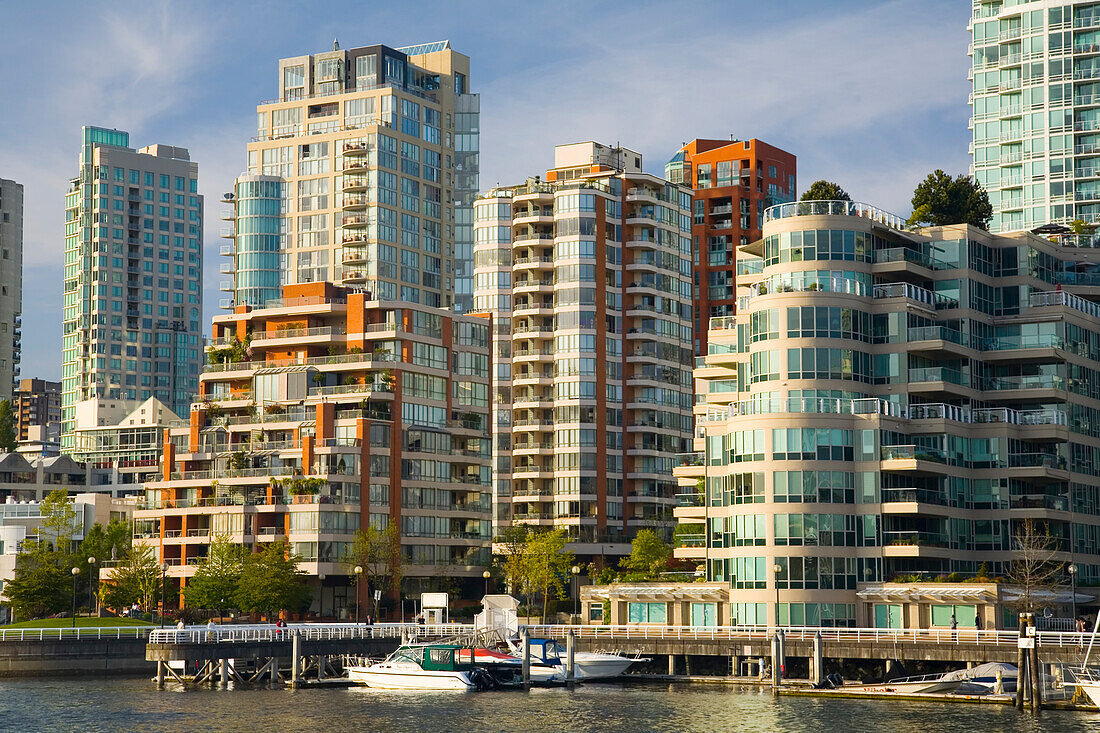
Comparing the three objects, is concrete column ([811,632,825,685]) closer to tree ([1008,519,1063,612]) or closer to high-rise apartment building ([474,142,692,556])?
tree ([1008,519,1063,612])

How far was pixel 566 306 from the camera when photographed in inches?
7613

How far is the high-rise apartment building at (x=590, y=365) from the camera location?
191500 mm

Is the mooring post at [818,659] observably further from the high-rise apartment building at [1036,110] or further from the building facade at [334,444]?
the high-rise apartment building at [1036,110]

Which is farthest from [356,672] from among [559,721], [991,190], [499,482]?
[991,190]

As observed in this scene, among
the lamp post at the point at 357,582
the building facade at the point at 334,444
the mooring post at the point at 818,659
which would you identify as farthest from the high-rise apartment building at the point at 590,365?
the mooring post at the point at 818,659

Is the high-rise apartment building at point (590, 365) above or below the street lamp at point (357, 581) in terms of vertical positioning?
above

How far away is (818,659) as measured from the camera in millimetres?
100500

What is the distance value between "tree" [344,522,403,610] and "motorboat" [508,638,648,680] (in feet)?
152

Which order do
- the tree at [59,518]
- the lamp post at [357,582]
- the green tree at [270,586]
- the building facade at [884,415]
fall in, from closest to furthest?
the building facade at [884,415] < the green tree at [270,586] < the tree at [59,518] < the lamp post at [357,582]

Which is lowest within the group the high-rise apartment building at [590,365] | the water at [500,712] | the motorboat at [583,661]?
the water at [500,712]

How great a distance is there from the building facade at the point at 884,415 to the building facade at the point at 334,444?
37.1 metres

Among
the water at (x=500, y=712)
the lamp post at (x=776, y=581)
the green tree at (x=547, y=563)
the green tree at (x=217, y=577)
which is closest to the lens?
the water at (x=500, y=712)

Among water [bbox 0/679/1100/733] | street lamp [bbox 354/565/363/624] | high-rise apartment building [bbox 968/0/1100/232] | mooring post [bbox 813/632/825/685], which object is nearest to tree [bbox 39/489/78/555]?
street lamp [bbox 354/565/363/624]

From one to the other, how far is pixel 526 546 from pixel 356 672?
2528 inches
